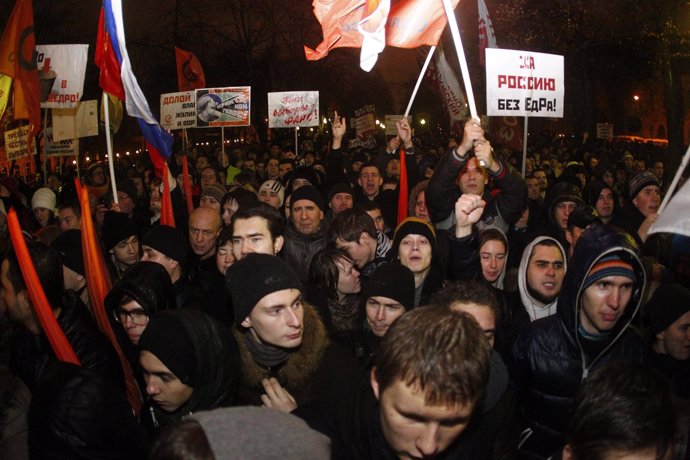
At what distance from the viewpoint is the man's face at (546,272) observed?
4.00 m

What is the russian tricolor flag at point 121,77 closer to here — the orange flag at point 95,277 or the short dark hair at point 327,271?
the orange flag at point 95,277

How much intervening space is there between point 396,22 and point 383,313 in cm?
385

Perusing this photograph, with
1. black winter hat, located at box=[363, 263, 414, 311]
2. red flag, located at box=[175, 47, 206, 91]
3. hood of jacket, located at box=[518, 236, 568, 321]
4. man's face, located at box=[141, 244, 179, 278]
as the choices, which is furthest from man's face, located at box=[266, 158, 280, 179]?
black winter hat, located at box=[363, 263, 414, 311]

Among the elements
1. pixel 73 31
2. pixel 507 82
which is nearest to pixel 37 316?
pixel 507 82

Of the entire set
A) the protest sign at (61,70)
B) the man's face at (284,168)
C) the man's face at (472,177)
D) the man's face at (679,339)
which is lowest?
the man's face at (679,339)

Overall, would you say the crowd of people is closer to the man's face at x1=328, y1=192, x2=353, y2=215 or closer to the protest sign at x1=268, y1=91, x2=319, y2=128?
the man's face at x1=328, y1=192, x2=353, y2=215

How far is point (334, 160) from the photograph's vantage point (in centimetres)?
924

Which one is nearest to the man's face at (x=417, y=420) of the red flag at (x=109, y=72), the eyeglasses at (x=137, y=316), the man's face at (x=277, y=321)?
the man's face at (x=277, y=321)

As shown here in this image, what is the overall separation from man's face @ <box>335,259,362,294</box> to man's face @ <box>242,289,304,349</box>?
1355mm

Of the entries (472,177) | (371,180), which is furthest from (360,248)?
(371,180)

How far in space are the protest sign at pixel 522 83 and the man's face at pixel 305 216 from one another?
92.6 inches

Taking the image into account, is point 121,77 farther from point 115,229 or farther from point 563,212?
point 563,212

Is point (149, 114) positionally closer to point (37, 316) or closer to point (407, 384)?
point (37, 316)

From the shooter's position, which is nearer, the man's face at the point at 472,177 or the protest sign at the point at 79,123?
the man's face at the point at 472,177
